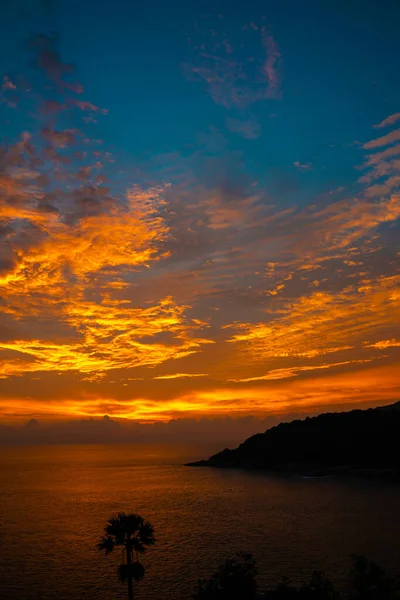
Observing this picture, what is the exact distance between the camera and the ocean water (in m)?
63.3

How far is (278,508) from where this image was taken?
394ft

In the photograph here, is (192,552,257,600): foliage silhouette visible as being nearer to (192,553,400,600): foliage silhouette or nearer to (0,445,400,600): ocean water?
(192,553,400,600): foliage silhouette

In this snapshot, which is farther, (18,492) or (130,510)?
(18,492)

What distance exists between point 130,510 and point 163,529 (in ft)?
103

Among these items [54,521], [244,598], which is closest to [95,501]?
[54,521]

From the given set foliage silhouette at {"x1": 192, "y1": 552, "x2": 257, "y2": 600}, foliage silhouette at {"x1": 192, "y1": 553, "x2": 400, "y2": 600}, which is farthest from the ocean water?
foliage silhouette at {"x1": 192, "y1": 553, "x2": 400, "y2": 600}

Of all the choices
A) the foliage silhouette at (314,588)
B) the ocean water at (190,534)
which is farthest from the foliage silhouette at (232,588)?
the ocean water at (190,534)

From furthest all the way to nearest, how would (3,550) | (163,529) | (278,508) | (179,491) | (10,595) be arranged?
(179,491) < (278,508) < (163,529) < (3,550) < (10,595)

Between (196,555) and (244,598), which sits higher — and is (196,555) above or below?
below

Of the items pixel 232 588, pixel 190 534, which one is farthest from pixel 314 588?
pixel 190 534

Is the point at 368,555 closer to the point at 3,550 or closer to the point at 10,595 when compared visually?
the point at 10,595

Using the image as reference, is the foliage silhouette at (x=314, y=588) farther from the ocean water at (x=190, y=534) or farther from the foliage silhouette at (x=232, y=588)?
the ocean water at (x=190, y=534)

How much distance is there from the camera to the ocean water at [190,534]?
63344mm

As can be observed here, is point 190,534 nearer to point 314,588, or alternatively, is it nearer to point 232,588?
point 232,588
